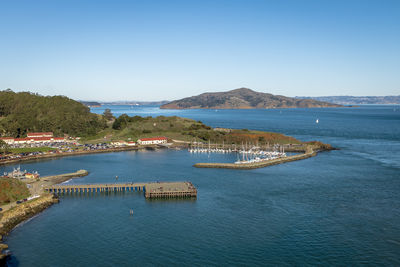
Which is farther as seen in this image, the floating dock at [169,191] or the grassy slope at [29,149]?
the grassy slope at [29,149]

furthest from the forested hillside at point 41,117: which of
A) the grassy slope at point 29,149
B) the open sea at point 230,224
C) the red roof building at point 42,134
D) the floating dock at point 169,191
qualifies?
the floating dock at point 169,191

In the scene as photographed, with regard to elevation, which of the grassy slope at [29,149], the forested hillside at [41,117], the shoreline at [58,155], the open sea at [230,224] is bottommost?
the open sea at [230,224]

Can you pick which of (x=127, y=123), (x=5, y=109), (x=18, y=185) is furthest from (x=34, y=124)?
(x=18, y=185)

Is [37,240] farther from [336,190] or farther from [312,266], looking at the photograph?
[336,190]

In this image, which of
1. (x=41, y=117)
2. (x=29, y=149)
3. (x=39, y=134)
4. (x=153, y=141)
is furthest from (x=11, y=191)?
(x=41, y=117)

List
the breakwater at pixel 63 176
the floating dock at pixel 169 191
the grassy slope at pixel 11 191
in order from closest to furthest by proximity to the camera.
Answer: the grassy slope at pixel 11 191
the floating dock at pixel 169 191
the breakwater at pixel 63 176

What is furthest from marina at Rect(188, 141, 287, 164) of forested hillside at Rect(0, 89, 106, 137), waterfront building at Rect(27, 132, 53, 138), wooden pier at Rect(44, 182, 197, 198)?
waterfront building at Rect(27, 132, 53, 138)

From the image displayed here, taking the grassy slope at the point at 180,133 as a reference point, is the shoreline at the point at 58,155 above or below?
below

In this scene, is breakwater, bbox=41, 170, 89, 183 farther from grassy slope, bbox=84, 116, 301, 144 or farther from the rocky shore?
grassy slope, bbox=84, 116, 301, 144

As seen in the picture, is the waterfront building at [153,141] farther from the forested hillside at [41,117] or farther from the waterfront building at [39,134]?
the waterfront building at [39,134]
